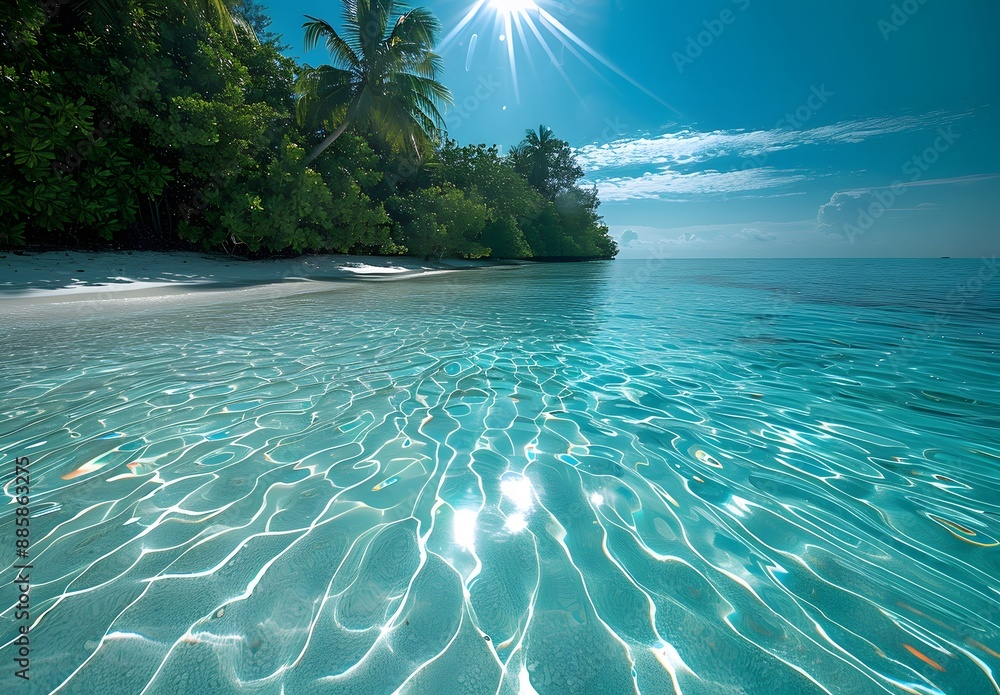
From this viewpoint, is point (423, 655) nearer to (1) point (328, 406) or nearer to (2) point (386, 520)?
(2) point (386, 520)

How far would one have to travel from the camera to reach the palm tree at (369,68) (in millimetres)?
17391

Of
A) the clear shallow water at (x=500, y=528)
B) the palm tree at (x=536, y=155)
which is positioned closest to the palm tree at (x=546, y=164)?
the palm tree at (x=536, y=155)

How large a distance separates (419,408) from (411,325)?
412 cm

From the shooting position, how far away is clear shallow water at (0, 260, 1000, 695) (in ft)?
4.58

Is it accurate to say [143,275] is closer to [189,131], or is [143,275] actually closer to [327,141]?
[189,131]

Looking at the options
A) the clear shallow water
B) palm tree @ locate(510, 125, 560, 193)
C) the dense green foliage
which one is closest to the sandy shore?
the dense green foliage

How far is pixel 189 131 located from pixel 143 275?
15.6 feet

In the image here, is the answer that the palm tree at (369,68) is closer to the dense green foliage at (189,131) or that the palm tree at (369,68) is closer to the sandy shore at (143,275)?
the dense green foliage at (189,131)

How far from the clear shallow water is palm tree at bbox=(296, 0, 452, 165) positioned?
1735 centimetres

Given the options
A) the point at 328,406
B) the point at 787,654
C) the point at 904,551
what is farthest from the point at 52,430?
the point at 904,551

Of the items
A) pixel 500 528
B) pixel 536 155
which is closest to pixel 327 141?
pixel 500 528

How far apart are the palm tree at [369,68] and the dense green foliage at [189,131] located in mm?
76

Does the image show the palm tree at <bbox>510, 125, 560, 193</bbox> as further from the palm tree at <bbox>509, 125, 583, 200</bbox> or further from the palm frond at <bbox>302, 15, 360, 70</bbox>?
the palm frond at <bbox>302, 15, 360, 70</bbox>

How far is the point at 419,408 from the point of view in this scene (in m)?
3.61
